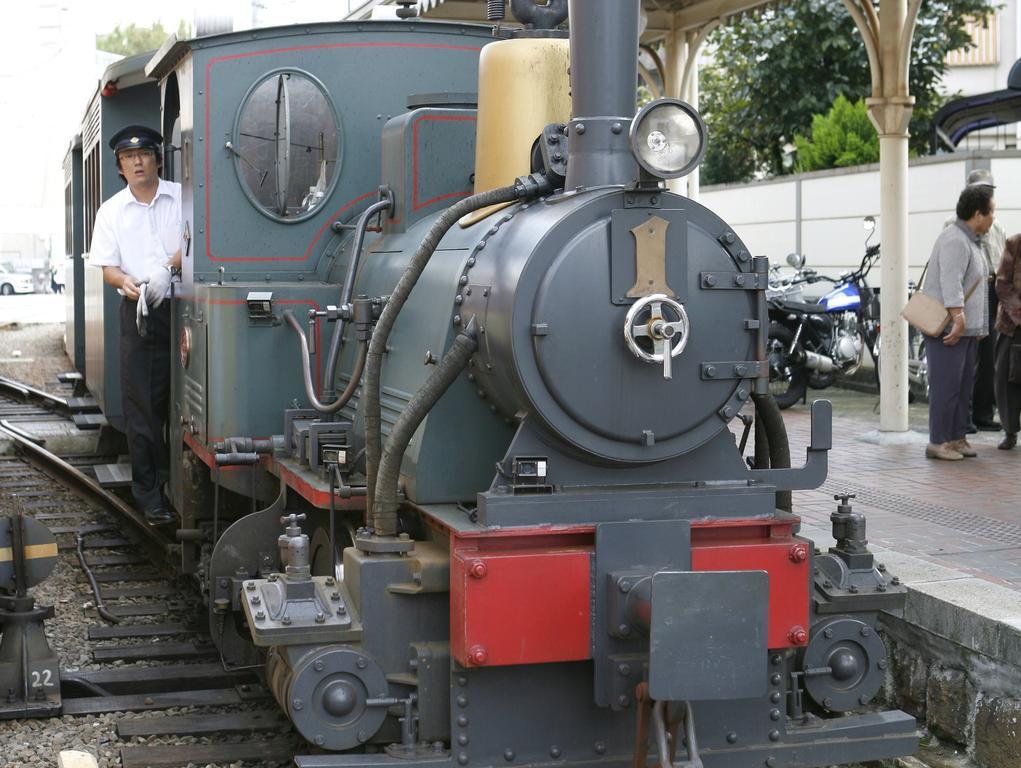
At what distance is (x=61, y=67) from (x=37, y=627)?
50.1m

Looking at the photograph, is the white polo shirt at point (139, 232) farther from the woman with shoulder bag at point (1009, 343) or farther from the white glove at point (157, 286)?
the woman with shoulder bag at point (1009, 343)

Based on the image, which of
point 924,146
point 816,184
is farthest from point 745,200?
point 924,146

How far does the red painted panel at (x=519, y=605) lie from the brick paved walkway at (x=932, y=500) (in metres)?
2.36

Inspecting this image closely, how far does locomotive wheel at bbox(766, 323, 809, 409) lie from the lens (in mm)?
12266

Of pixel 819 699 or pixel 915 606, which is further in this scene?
pixel 915 606

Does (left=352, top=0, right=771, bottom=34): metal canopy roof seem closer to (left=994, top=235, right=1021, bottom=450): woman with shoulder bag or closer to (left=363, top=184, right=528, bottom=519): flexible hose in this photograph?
(left=994, top=235, right=1021, bottom=450): woman with shoulder bag

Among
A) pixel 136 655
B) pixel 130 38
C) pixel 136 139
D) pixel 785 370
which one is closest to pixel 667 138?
pixel 136 655

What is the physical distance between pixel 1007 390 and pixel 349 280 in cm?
578

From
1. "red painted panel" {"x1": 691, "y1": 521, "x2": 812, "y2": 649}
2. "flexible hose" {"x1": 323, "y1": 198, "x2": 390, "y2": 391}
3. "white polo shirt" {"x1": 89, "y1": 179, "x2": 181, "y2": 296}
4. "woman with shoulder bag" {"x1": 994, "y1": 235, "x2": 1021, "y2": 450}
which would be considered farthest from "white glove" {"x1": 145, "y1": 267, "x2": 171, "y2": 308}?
"woman with shoulder bag" {"x1": 994, "y1": 235, "x2": 1021, "y2": 450}

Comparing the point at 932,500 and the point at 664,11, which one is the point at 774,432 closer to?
the point at 932,500

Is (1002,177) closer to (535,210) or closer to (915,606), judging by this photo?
(915,606)

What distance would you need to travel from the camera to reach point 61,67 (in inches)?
2015

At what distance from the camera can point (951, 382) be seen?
28.0 feet

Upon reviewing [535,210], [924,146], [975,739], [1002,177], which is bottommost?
[975,739]
